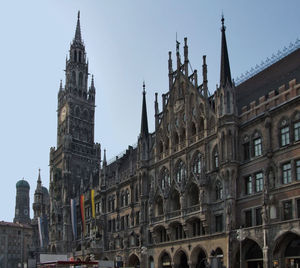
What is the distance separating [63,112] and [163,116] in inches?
1725

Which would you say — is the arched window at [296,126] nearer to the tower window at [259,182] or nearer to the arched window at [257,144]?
the arched window at [257,144]

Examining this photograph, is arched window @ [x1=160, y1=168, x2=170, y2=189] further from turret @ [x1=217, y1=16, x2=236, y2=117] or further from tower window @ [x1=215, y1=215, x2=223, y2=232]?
turret @ [x1=217, y1=16, x2=236, y2=117]

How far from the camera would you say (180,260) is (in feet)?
170

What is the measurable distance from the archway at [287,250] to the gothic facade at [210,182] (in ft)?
0.26

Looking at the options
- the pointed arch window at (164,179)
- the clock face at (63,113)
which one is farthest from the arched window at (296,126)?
the clock face at (63,113)

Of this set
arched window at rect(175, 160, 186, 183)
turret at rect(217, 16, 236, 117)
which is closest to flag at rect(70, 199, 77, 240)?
arched window at rect(175, 160, 186, 183)

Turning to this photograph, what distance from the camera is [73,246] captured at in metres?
80.4

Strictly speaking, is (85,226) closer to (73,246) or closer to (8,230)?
(73,246)

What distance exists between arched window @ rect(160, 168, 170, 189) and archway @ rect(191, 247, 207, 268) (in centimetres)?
904

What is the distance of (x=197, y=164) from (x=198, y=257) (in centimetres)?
948

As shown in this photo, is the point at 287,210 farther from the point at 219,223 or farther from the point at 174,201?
the point at 174,201

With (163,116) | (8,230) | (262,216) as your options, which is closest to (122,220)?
(163,116)

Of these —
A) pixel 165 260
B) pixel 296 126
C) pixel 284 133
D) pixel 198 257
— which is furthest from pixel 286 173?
pixel 165 260

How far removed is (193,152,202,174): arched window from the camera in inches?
1965
